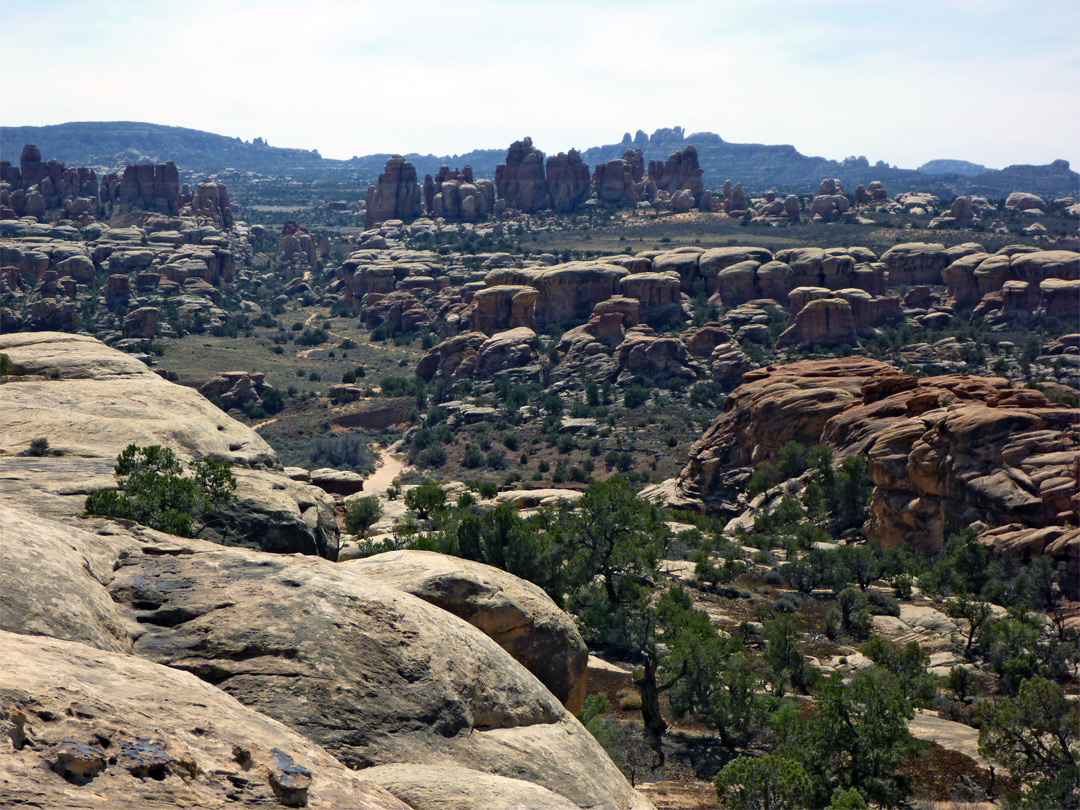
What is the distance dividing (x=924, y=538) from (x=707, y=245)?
259ft

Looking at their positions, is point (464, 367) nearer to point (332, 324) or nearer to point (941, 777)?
point (332, 324)

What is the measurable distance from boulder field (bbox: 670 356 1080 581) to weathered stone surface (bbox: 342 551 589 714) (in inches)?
929

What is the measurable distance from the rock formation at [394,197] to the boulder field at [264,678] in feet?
438

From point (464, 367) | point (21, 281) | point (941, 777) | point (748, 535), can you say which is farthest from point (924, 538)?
point (21, 281)

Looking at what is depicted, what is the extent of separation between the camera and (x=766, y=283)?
289 ft

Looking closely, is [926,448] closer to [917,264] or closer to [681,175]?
[917,264]

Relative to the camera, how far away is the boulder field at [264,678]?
5883mm

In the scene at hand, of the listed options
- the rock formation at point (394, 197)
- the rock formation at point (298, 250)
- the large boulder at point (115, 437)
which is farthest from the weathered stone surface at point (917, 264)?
the large boulder at point (115, 437)

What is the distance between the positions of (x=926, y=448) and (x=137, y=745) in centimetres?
3419

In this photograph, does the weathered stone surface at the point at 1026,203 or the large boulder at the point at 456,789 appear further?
the weathered stone surface at the point at 1026,203

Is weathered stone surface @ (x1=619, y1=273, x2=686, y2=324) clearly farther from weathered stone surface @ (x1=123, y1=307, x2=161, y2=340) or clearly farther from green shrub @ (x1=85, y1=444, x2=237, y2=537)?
green shrub @ (x1=85, y1=444, x2=237, y2=537)

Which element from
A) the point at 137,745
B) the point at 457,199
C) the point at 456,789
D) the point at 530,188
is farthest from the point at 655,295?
the point at 137,745

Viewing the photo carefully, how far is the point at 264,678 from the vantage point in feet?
26.8

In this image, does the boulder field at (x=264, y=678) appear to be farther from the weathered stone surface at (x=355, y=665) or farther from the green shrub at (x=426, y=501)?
the green shrub at (x=426, y=501)
